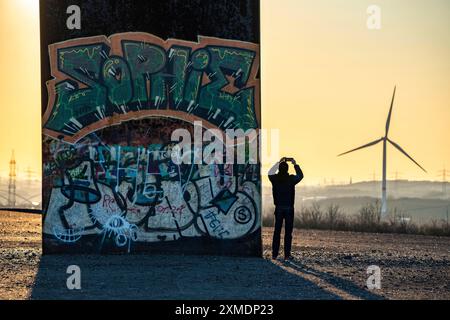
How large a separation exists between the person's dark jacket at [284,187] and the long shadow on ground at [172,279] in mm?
1293

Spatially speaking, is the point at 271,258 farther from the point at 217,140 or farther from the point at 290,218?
the point at 217,140

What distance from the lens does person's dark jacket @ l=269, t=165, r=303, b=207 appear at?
1988cm

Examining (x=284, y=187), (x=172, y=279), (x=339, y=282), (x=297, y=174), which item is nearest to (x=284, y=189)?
(x=284, y=187)

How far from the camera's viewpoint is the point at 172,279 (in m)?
17.2

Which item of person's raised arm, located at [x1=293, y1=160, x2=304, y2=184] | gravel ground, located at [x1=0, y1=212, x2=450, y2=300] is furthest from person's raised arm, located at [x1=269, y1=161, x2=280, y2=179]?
gravel ground, located at [x1=0, y1=212, x2=450, y2=300]

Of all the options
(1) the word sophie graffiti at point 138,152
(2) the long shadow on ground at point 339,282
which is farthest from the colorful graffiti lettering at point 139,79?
(2) the long shadow on ground at point 339,282

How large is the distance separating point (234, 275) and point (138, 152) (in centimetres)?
436

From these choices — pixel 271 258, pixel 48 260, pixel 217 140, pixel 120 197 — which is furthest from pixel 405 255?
pixel 48 260

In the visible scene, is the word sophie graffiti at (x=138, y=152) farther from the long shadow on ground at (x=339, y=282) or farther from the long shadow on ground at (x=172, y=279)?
the long shadow on ground at (x=339, y=282)

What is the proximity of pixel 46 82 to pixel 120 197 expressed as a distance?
2945 millimetres

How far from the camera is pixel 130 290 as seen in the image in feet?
51.8

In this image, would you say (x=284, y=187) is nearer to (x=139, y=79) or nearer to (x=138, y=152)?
(x=138, y=152)

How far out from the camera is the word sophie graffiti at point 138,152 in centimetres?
2091
